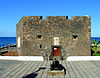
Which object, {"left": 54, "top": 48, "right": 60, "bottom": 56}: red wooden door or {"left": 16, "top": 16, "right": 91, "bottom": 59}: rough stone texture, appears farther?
{"left": 54, "top": 48, "right": 60, "bottom": 56}: red wooden door

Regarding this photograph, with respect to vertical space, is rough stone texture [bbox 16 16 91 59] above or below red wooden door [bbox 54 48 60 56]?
above

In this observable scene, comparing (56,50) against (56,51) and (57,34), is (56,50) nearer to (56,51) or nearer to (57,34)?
(56,51)

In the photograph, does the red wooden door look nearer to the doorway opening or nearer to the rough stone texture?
the doorway opening

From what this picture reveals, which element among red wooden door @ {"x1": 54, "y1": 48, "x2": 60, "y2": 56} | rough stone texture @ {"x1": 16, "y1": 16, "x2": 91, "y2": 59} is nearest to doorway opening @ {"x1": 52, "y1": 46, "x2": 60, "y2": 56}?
red wooden door @ {"x1": 54, "y1": 48, "x2": 60, "y2": 56}

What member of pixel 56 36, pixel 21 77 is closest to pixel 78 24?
pixel 56 36

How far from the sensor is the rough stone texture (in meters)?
18.7

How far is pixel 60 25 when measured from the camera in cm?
1872

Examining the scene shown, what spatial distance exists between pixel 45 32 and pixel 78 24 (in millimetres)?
3911

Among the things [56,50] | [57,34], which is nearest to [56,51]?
[56,50]

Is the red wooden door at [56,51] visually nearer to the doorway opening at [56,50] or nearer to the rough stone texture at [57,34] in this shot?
the doorway opening at [56,50]

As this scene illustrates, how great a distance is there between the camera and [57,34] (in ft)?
61.4

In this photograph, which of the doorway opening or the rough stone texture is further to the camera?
the doorway opening

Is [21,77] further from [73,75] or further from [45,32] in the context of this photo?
[45,32]

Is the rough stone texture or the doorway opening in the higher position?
the rough stone texture
